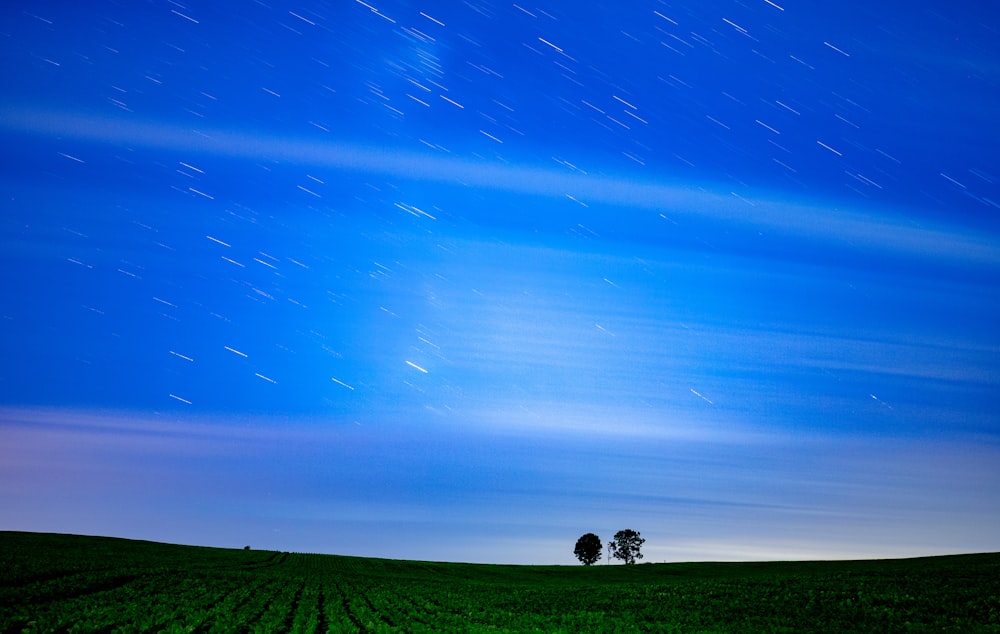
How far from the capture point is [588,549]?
500 feet

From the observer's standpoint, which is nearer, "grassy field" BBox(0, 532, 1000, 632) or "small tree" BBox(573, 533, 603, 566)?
"grassy field" BBox(0, 532, 1000, 632)

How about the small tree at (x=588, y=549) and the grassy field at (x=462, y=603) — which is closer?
the grassy field at (x=462, y=603)

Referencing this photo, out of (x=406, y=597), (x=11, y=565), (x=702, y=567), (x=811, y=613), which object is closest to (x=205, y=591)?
(x=406, y=597)

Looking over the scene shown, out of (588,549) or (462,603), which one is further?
(588,549)

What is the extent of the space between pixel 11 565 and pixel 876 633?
5293cm

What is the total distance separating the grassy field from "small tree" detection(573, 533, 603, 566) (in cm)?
9147

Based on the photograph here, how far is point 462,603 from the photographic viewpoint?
48156 millimetres

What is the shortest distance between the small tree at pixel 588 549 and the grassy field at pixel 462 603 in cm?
9147

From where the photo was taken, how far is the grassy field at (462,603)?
32.8m

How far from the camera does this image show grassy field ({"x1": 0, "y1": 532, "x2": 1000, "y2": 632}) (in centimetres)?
3281

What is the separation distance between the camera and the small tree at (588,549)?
5984 inches

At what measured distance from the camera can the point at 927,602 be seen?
1544 inches

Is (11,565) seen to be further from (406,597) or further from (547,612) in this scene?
(547,612)

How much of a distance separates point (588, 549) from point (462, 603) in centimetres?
10963
